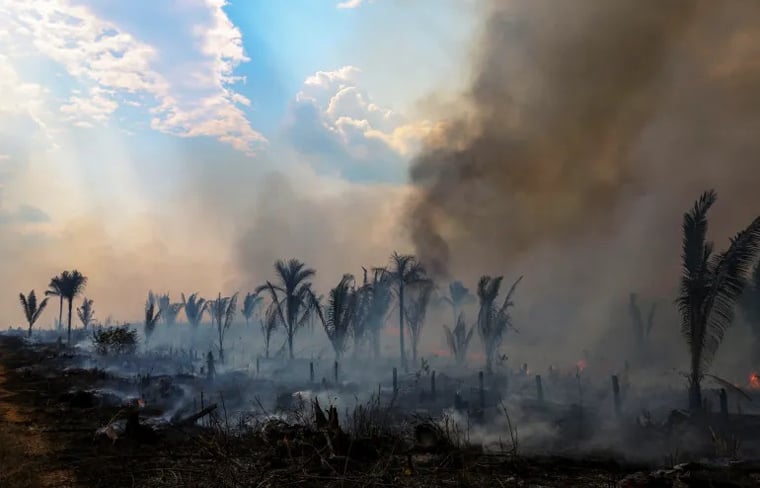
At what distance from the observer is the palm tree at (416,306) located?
3912 cm

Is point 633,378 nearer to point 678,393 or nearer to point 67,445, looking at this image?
point 678,393

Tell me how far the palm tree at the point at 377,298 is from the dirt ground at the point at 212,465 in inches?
893

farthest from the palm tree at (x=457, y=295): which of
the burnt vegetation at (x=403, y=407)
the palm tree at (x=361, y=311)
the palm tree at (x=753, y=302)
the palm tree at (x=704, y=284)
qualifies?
the palm tree at (x=704, y=284)

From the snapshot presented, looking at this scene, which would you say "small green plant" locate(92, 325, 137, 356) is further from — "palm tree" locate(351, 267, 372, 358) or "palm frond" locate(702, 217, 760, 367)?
"palm frond" locate(702, 217, 760, 367)

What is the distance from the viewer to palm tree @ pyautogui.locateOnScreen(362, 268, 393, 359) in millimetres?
38844

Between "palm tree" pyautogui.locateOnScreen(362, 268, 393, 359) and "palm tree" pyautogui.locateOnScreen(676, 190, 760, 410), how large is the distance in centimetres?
2376

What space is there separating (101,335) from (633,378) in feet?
129

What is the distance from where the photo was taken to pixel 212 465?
821 centimetres

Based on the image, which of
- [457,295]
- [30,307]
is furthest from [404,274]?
[30,307]

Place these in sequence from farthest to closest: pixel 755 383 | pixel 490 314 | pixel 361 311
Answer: pixel 361 311
pixel 490 314
pixel 755 383

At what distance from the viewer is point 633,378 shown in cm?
3347

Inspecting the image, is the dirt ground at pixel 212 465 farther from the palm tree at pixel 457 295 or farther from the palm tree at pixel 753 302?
the palm tree at pixel 457 295

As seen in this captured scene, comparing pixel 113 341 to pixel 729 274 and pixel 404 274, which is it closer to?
pixel 404 274

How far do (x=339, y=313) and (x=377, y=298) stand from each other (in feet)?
19.0
